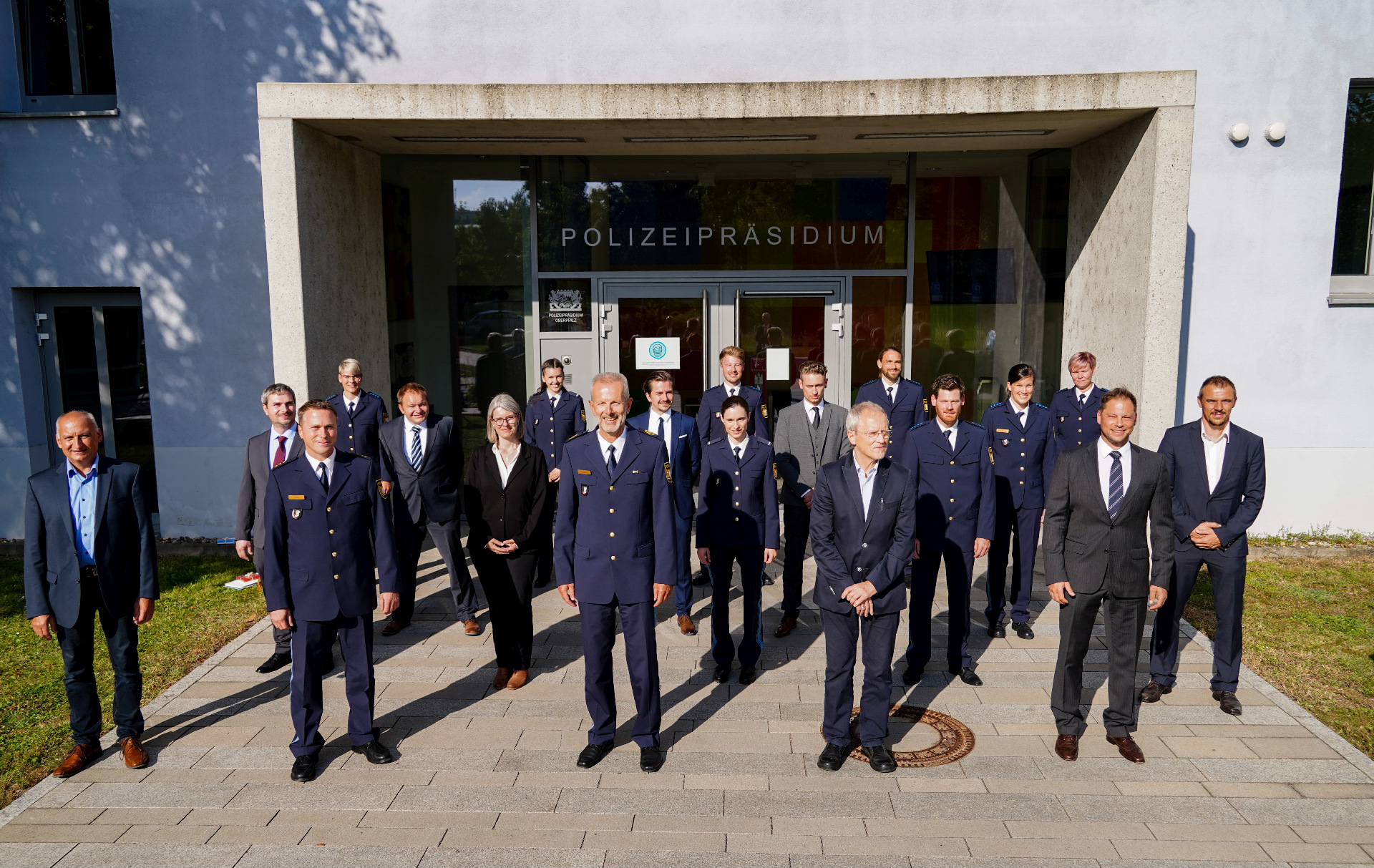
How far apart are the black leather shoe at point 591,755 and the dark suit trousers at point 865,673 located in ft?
4.26

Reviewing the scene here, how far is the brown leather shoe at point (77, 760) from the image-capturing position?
18.0 feet

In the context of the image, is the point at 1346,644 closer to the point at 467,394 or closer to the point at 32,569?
the point at 32,569

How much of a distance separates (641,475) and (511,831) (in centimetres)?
203

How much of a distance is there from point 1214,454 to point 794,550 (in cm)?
306

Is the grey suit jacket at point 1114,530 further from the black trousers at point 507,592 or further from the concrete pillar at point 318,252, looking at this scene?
the concrete pillar at point 318,252

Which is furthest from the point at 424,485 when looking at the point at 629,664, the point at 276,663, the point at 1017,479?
the point at 1017,479

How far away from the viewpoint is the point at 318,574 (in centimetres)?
544

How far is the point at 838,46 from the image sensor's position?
991 centimetres

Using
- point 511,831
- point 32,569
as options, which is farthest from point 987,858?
point 32,569

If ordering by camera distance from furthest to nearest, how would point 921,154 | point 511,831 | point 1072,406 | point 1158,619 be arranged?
point 921,154, point 1072,406, point 1158,619, point 511,831

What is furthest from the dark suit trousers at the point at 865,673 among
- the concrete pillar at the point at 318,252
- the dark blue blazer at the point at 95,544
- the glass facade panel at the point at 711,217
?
the glass facade panel at the point at 711,217

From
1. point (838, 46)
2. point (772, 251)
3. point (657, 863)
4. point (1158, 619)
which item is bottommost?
point (657, 863)

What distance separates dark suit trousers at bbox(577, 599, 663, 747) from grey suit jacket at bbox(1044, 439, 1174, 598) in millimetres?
2383

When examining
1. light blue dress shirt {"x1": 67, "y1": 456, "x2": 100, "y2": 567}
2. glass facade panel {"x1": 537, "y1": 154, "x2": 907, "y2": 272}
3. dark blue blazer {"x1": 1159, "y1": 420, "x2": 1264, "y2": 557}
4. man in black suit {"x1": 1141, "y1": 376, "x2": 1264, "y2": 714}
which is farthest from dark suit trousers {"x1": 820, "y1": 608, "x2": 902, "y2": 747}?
glass facade panel {"x1": 537, "y1": 154, "x2": 907, "y2": 272}
